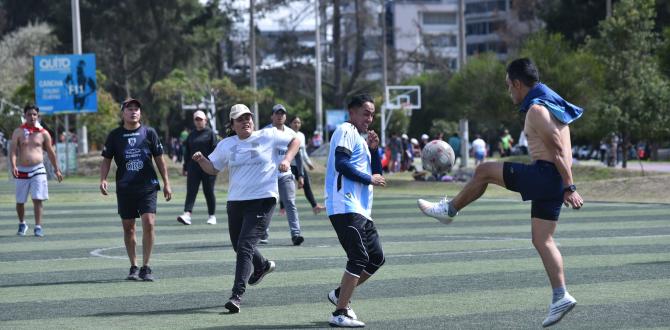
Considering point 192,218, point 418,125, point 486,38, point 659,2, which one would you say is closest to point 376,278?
point 192,218

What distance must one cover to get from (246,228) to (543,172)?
10.0ft

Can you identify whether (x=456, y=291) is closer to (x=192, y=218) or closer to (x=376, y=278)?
(x=376, y=278)

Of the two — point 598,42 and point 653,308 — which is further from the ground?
point 598,42

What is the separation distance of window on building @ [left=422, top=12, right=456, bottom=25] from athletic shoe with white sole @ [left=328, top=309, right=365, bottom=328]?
137670mm

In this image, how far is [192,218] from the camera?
2453cm

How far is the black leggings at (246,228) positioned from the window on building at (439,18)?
13610cm

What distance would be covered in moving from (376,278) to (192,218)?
37.5 feet

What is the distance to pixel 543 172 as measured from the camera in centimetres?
953

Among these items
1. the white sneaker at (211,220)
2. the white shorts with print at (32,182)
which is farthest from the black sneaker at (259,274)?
the white sneaker at (211,220)

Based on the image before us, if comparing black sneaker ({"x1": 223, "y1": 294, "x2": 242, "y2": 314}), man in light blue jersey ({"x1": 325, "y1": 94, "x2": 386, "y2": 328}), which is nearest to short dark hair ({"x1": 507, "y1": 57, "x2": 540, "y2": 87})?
man in light blue jersey ({"x1": 325, "y1": 94, "x2": 386, "y2": 328})

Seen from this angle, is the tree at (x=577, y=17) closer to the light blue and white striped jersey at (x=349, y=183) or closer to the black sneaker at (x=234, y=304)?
the black sneaker at (x=234, y=304)

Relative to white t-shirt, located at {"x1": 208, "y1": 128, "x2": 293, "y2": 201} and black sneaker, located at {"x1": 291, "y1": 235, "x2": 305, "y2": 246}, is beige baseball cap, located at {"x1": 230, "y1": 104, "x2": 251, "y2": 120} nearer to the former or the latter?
white t-shirt, located at {"x1": 208, "y1": 128, "x2": 293, "y2": 201}

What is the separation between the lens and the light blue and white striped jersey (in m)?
10.4

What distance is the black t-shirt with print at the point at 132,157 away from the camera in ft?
45.2
